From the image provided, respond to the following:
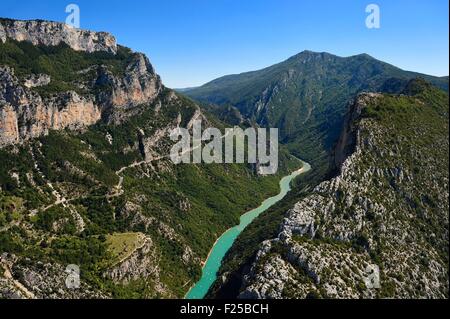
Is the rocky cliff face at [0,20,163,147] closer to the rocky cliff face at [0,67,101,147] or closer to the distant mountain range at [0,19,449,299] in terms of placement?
the rocky cliff face at [0,67,101,147]

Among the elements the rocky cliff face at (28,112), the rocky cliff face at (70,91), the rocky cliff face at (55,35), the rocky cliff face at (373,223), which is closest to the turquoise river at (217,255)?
the rocky cliff face at (373,223)

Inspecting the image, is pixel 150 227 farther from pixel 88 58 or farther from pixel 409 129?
pixel 88 58

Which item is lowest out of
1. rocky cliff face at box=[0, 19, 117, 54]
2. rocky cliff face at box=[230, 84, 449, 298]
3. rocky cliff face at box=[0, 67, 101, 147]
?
rocky cliff face at box=[230, 84, 449, 298]

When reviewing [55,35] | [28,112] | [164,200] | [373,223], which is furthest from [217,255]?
[55,35]

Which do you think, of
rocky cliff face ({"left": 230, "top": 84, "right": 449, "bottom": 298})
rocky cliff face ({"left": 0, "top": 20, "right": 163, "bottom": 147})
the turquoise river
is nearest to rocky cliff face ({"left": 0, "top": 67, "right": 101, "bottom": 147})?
rocky cliff face ({"left": 0, "top": 20, "right": 163, "bottom": 147})

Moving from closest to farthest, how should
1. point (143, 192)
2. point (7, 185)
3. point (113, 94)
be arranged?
point (7, 185) → point (143, 192) → point (113, 94)
